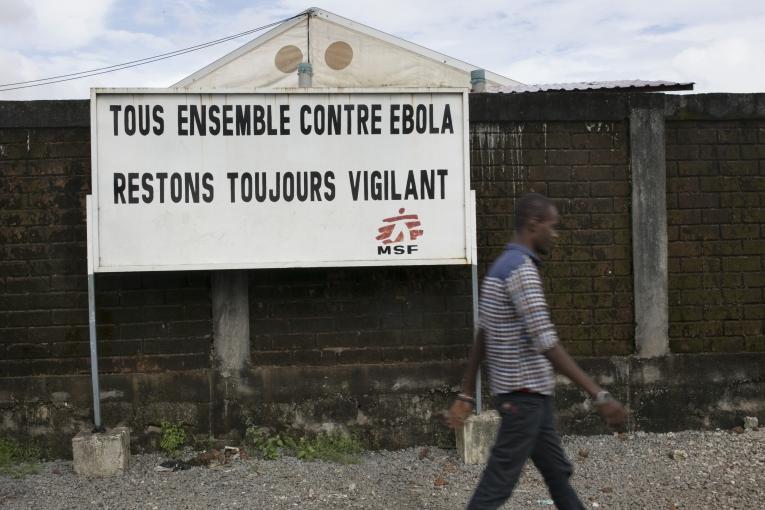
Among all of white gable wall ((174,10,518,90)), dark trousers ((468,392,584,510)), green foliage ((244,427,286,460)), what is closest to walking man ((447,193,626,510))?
dark trousers ((468,392,584,510))

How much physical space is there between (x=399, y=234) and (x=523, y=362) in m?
2.37

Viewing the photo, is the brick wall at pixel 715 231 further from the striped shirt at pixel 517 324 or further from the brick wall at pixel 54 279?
the brick wall at pixel 54 279

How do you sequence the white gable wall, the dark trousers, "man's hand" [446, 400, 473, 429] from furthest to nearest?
the white gable wall < "man's hand" [446, 400, 473, 429] < the dark trousers

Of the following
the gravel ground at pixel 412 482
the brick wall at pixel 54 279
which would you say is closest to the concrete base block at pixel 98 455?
the gravel ground at pixel 412 482

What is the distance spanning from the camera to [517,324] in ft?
11.0

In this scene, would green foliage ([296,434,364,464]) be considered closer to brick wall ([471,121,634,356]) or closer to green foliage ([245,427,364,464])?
green foliage ([245,427,364,464])

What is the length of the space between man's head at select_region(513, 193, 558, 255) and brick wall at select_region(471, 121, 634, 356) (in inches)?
101

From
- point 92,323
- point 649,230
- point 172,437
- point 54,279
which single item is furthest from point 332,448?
point 649,230

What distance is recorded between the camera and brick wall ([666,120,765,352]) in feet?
20.1

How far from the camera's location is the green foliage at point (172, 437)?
19.0ft

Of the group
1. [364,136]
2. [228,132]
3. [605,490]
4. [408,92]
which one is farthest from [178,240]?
[605,490]

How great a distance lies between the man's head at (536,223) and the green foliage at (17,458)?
161 inches

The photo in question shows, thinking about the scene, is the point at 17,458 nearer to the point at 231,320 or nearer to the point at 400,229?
the point at 231,320

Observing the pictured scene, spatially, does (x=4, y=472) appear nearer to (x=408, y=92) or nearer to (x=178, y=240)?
(x=178, y=240)
